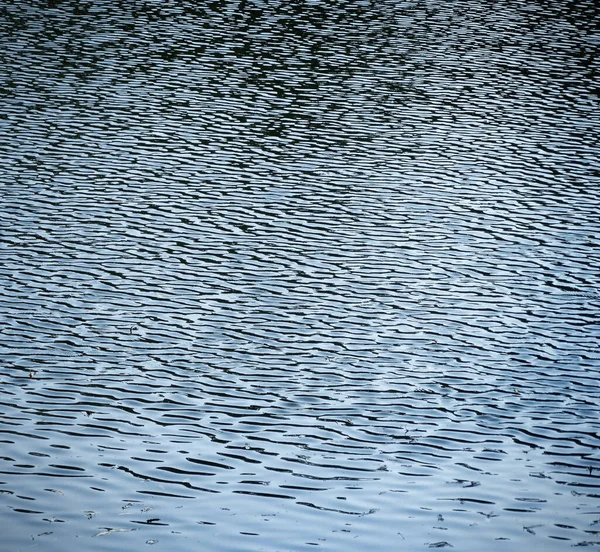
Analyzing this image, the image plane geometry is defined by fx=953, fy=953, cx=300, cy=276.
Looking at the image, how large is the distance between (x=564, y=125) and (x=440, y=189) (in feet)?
32.0

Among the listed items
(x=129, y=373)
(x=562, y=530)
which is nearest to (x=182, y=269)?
(x=129, y=373)

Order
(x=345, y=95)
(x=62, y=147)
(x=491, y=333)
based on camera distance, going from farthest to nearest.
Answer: (x=345, y=95), (x=62, y=147), (x=491, y=333)

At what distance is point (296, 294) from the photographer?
1093 inches

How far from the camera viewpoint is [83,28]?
177 feet

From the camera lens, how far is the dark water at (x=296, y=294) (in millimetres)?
18281

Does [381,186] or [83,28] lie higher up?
[83,28]

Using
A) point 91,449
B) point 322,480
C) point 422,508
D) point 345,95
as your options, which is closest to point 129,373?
→ point 91,449

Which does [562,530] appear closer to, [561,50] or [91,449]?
[91,449]

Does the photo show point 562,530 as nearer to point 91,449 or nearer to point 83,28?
point 91,449

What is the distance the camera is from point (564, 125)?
4244 centimetres

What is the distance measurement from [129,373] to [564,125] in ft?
87.8

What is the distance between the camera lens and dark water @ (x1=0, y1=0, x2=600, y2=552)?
60.0 ft

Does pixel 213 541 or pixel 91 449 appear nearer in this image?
pixel 213 541

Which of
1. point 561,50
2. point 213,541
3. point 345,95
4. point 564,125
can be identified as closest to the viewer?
point 213,541
